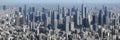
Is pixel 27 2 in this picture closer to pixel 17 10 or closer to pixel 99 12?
pixel 17 10

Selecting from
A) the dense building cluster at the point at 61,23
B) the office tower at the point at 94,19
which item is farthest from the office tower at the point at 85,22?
the office tower at the point at 94,19

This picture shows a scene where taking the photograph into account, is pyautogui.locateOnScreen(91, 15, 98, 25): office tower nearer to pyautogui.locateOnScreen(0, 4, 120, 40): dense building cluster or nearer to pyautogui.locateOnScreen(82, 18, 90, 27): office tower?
pyautogui.locateOnScreen(0, 4, 120, 40): dense building cluster

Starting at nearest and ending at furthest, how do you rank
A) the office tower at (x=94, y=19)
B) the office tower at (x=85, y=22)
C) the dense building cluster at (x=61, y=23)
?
the dense building cluster at (x=61, y=23)
the office tower at (x=85, y=22)
the office tower at (x=94, y=19)

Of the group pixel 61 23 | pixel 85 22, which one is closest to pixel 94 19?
pixel 85 22

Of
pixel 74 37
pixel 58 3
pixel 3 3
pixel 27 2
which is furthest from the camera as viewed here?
pixel 58 3


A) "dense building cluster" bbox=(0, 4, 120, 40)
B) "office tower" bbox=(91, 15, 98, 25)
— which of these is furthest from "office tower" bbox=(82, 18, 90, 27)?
"office tower" bbox=(91, 15, 98, 25)

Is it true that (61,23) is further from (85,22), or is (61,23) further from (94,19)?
(94,19)

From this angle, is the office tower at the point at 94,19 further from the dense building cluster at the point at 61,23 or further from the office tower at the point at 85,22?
the office tower at the point at 85,22

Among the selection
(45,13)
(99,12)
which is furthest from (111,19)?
(45,13)

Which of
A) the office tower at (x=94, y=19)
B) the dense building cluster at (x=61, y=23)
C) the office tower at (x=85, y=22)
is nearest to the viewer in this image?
the dense building cluster at (x=61, y=23)
